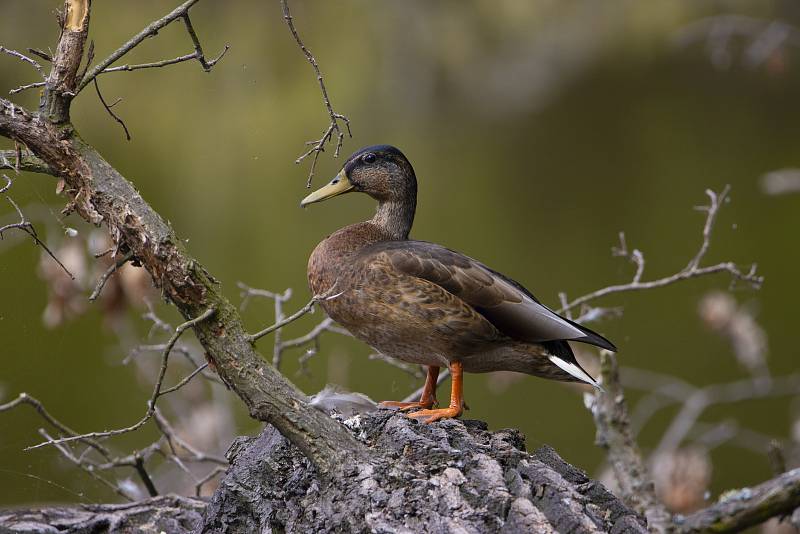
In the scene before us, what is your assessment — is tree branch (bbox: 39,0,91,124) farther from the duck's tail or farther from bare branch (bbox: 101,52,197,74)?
the duck's tail

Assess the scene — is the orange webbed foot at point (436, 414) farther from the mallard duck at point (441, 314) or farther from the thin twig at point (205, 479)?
the thin twig at point (205, 479)

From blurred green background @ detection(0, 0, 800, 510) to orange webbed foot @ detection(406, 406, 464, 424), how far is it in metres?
3.01

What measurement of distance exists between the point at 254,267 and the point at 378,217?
600 centimetres

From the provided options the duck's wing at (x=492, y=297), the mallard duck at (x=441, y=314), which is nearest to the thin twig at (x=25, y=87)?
the mallard duck at (x=441, y=314)

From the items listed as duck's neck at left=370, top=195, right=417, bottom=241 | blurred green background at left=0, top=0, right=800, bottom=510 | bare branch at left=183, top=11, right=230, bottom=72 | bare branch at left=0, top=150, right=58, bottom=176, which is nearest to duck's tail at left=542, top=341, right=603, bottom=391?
duck's neck at left=370, top=195, right=417, bottom=241

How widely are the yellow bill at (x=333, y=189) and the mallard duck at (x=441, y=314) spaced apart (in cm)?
13

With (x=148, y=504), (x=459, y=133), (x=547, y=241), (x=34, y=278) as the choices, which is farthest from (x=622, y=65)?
(x=148, y=504)

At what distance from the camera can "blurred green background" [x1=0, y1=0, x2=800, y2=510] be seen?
260 inches

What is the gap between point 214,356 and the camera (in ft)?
5.88

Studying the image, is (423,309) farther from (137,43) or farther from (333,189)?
(137,43)

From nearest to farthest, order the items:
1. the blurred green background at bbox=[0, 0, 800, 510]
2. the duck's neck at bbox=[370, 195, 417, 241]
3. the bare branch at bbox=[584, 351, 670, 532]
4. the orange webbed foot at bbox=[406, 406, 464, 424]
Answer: the orange webbed foot at bbox=[406, 406, 464, 424]
the duck's neck at bbox=[370, 195, 417, 241]
the bare branch at bbox=[584, 351, 670, 532]
the blurred green background at bbox=[0, 0, 800, 510]

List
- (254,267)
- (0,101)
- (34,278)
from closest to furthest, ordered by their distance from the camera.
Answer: (0,101), (34,278), (254,267)

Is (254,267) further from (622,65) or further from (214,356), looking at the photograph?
(214,356)

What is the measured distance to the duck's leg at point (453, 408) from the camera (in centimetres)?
206
